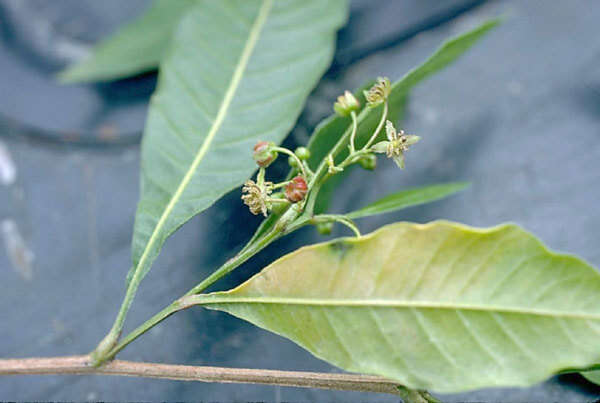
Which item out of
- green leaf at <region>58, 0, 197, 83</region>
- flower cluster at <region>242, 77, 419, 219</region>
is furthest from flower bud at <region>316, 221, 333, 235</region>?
green leaf at <region>58, 0, 197, 83</region>

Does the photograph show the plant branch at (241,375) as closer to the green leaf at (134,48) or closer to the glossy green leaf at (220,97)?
the glossy green leaf at (220,97)

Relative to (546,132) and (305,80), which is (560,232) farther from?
(305,80)

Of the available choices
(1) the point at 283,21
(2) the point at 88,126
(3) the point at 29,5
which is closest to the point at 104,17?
(3) the point at 29,5

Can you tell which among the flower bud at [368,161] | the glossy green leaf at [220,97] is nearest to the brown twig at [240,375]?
the glossy green leaf at [220,97]

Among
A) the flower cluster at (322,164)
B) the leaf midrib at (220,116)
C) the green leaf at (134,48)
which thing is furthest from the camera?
the green leaf at (134,48)

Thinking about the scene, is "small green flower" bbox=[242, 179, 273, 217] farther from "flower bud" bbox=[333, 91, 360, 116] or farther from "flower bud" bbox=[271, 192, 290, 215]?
"flower bud" bbox=[333, 91, 360, 116]

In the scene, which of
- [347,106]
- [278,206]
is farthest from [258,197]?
[347,106]

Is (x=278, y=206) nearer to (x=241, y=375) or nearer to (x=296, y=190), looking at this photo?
(x=296, y=190)
